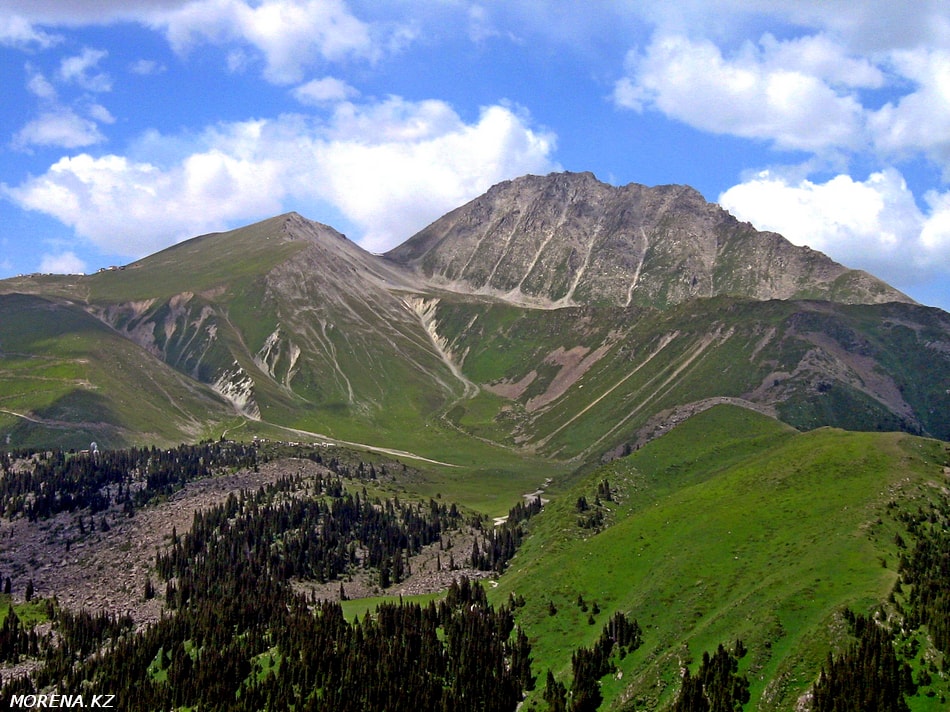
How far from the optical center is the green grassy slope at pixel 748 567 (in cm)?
11156

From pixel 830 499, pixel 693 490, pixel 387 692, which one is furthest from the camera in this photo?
pixel 693 490

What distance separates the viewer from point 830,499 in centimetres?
14812

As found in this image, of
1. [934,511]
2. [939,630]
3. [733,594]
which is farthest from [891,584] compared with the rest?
[934,511]

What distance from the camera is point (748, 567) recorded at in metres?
134

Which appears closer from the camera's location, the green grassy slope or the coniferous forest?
the coniferous forest

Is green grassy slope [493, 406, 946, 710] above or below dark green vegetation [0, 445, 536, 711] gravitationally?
above

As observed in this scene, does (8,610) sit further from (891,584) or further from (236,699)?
(891,584)

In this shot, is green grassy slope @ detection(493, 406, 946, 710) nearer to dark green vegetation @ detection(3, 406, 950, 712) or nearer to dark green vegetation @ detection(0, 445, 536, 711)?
dark green vegetation @ detection(3, 406, 950, 712)

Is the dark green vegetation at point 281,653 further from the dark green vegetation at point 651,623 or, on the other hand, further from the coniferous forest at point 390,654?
the dark green vegetation at point 651,623

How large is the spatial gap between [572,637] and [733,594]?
22795mm

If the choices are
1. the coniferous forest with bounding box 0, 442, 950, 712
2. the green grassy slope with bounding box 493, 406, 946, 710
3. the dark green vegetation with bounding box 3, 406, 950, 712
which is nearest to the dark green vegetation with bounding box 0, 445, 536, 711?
the coniferous forest with bounding box 0, 442, 950, 712

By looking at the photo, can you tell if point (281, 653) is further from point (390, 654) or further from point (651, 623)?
point (651, 623)

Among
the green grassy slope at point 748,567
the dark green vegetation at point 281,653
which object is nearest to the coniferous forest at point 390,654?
the dark green vegetation at point 281,653

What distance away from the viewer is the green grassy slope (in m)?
112
